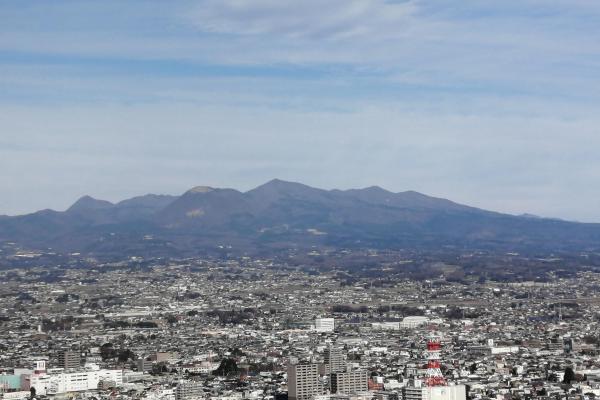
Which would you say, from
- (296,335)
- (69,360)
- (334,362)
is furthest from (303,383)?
Answer: (296,335)

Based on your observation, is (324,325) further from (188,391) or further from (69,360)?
(188,391)

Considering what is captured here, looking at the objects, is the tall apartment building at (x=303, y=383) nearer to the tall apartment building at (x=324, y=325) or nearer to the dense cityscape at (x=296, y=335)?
the dense cityscape at (x=296, y=335)

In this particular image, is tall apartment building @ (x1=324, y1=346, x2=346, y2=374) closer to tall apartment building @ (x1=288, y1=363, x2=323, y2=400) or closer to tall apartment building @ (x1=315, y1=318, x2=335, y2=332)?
tall apartment building @ (x1=288, y1=363, x2=323, y2=400)

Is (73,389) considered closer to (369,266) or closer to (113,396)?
(113,396)

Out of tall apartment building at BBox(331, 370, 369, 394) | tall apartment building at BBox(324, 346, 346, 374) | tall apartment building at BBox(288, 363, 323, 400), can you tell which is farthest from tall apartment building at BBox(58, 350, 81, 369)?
tall apartment building at BBox(331, 370, 369, 394)

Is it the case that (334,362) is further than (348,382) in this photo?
Yes
